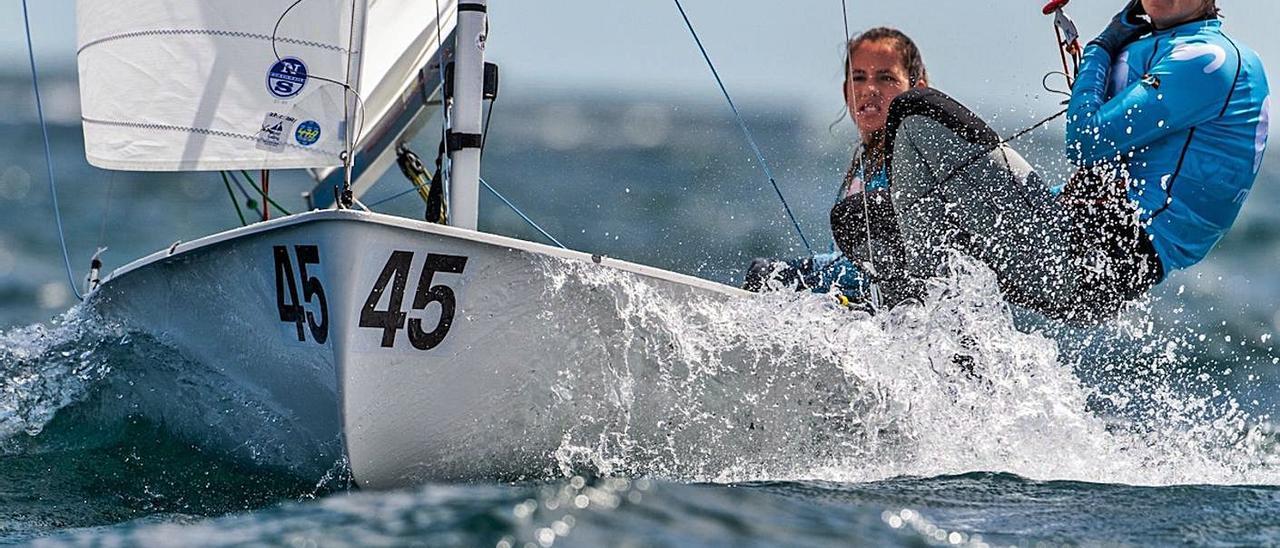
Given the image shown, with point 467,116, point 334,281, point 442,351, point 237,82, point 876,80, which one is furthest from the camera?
point 876,80

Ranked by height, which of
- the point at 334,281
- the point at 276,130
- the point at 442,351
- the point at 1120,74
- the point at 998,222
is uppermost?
the point at 1120,74

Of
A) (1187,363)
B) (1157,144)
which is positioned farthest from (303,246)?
(1187,363)

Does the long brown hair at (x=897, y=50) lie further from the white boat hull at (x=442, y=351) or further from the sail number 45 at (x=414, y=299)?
the sail number 45 at (x=414, y=299)

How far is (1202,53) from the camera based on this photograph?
10.9 ft

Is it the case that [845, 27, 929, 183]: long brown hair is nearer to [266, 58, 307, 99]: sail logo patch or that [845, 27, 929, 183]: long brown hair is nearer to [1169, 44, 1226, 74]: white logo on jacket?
[1169, 44, 1226, 74]: white logo on jacket

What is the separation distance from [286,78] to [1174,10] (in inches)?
76.9

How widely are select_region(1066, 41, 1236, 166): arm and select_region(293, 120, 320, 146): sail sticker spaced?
1.67m

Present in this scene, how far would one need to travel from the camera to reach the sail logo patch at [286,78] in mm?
3383

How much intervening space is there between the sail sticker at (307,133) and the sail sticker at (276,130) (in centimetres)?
2

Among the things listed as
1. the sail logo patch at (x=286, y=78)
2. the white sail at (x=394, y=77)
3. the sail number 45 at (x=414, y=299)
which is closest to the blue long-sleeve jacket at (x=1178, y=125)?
the sail number 45 at (x=414, y=299)

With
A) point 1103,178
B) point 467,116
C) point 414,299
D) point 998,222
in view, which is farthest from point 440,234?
point 1103,178

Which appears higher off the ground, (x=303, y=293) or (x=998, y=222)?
(x=998, y=222)

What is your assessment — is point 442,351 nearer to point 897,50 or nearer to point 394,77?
point 897,50

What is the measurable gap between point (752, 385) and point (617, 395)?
302 millimetres
